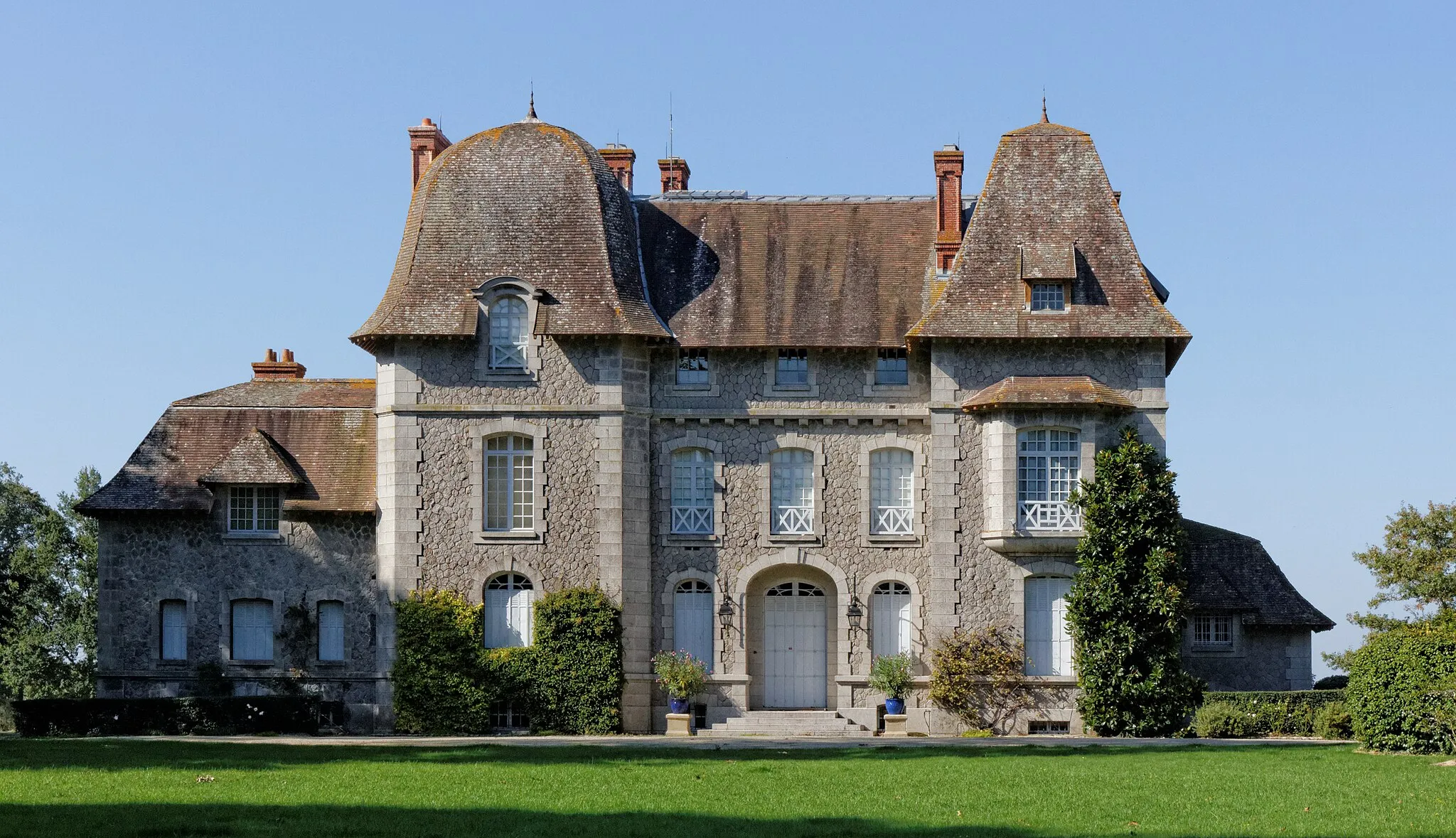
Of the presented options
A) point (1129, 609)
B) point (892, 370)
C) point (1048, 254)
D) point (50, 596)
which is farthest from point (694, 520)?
point (50, 596)

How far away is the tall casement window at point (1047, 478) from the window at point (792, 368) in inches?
154

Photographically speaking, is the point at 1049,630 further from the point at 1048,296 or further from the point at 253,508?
the point at 253,508

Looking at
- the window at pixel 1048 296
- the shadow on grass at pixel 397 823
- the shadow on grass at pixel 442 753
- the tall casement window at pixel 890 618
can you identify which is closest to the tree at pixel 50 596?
the shadow on grass at pixel 442 753

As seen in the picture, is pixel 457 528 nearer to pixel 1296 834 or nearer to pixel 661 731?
pixel 661 731

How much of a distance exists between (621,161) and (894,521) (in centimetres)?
933

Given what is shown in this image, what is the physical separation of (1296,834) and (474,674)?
17.3m

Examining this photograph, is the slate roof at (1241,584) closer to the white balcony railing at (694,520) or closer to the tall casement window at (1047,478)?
the tall casement window at (1047,478)

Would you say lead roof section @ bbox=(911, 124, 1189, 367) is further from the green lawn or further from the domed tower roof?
the green lawn

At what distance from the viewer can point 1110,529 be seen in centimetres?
2980

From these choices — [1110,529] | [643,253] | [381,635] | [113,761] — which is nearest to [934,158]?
[643,253]

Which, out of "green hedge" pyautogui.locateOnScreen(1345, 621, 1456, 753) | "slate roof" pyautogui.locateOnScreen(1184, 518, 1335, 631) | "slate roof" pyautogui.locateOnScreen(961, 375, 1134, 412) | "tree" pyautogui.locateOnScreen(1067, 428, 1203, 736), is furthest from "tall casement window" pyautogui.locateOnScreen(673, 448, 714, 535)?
"green hedge" pyautogui.locateOnScreen(1345, 621, 1456, 753)

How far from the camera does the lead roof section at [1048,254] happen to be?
30.7 metres

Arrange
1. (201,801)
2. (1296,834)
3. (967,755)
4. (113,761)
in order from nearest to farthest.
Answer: (1296,834), (201,801), (113,761), (967,755)

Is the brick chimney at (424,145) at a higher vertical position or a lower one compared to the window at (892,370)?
higher
